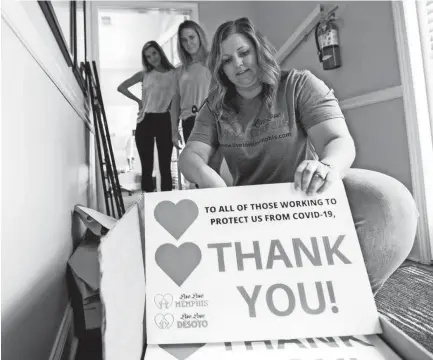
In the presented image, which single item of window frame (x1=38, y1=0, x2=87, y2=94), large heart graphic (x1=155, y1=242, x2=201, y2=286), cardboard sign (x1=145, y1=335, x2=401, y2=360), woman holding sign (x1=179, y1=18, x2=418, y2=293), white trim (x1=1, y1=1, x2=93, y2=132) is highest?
window frame (x1=38, y1=0, x2=87, y2=94)

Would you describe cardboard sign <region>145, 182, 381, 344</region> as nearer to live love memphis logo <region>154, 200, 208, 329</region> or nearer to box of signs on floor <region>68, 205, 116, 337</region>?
live love memphis logo <region>154, 200, 208, 329</region>

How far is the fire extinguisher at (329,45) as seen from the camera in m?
2.33

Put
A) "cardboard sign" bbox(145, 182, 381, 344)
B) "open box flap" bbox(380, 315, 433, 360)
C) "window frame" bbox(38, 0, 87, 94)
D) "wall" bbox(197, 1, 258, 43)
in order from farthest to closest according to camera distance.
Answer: "wall" bbox(197, 1, 258, 43)
"window frame" bbox(38, 0, 87, 94)
"cardboard sign" bbox(145, 182, 381, 344)
"open box flap" bbox(380, 315, 433, 360)

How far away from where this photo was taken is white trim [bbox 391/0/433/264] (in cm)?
180

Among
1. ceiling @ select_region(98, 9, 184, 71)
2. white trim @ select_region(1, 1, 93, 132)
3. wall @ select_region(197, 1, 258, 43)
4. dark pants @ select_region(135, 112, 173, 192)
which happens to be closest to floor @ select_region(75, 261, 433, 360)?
white trim @ select_region(1, 1, 93, 132)

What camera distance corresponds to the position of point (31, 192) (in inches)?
31.0

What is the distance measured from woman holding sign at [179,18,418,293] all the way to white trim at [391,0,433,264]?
3.32 feet

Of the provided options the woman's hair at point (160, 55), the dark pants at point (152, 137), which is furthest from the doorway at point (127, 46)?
the woman's hair at point (160, 55)

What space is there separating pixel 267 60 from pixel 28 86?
673 millimetres

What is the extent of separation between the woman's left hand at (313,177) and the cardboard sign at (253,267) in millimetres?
17

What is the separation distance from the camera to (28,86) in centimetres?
82

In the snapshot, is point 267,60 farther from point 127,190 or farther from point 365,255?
Answer: point 127,190

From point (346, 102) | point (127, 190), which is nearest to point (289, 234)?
Answer: point (346, 102)

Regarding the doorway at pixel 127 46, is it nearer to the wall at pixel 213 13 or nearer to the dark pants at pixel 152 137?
the wall at pixel 213 13
